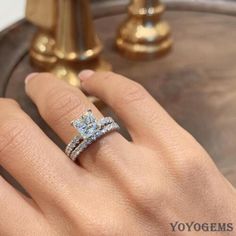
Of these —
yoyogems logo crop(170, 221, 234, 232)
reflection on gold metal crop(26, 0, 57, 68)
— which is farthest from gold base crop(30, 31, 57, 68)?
yoyogems logo crop(170, 221, 234, 232)

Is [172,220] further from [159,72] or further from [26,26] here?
[26,26]

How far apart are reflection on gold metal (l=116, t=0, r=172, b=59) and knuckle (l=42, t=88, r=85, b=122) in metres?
0.18

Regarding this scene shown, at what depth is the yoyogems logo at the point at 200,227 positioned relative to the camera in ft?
1.20

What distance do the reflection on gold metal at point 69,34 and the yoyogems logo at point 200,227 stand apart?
19cm

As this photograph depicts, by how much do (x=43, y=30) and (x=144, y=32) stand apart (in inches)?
4.2

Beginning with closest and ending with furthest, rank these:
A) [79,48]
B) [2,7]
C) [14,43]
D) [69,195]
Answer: [69,195], [79,48], [14,43], [2,7]

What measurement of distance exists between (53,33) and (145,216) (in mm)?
249

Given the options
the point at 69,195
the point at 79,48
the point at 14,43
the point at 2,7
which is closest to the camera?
the point at 69,195

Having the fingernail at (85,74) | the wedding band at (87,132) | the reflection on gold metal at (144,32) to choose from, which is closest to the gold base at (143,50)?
the reflection on gold metal at (144,32)

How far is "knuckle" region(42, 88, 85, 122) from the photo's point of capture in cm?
41

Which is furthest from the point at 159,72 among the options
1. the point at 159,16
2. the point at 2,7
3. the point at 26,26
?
the point at 2,7

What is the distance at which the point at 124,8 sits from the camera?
68cm

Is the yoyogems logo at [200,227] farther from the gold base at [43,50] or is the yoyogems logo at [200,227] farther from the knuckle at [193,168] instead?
the gold base at [43,50]

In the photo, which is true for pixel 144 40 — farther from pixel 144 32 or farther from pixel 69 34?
pixel 69 34
